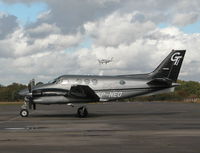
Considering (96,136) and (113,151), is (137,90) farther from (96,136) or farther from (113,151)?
(113,151)

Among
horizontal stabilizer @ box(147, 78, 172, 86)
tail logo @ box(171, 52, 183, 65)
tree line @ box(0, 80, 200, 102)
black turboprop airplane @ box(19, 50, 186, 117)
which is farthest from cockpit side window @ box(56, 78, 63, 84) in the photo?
tail logo @ box(171, 52, 183, 65)

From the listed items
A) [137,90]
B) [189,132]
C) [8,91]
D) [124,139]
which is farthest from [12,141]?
[8,91]

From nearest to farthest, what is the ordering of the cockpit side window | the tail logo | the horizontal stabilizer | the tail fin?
the cockpit side window, the horizontal stabilizer, the tail fin, the tail logo

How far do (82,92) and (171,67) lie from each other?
294 inches

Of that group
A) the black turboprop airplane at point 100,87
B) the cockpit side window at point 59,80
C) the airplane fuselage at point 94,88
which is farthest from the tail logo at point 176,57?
the cockpit side window at point 59,80

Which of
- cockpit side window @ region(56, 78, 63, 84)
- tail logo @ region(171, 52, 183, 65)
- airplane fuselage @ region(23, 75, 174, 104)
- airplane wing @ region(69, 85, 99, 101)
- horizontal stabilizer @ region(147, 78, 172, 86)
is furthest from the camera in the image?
tail logo @ region(171, 52, 183, 65)

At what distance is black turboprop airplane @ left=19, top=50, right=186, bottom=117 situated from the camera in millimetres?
24812

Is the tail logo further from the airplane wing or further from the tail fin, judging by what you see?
the airplane wing

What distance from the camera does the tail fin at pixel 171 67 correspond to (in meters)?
27.4

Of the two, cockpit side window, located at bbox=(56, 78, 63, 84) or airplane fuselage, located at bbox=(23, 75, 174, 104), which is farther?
cockpit side window, located at bbox=(56, 78, 63, 84)

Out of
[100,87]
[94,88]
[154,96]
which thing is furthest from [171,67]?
[154,96]

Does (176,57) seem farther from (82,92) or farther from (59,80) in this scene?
(59,80)

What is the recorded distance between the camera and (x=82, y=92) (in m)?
24.9

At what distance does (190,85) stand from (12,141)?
412 ft
